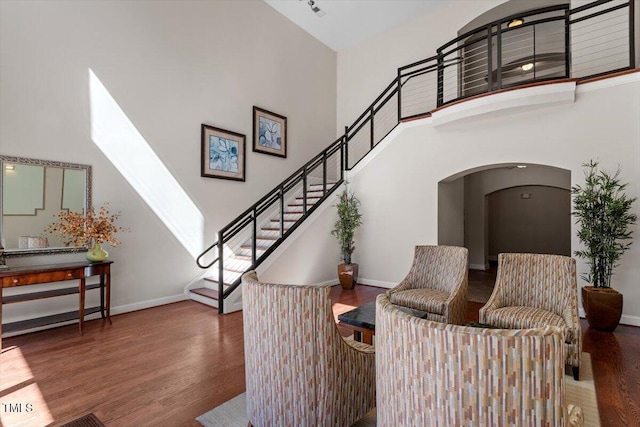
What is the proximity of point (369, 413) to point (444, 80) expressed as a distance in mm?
6511

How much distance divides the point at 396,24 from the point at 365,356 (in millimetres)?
7514

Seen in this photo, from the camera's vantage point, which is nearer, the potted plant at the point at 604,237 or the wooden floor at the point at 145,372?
the wooden floor at the point at 145,372

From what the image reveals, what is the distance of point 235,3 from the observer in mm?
5797

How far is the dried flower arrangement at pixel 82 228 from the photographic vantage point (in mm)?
3768

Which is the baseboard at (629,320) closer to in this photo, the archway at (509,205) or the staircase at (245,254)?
the archway at (509,205)

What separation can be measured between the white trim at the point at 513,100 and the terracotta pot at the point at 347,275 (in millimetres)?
2901

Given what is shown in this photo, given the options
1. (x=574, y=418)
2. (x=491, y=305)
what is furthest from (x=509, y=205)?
(x=574, y=418)

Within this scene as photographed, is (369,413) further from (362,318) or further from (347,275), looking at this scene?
(347,275)

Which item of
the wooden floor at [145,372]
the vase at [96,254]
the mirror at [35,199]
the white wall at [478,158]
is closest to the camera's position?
the wooden floor at [145,372]

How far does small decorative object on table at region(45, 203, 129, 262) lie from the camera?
3.77 m

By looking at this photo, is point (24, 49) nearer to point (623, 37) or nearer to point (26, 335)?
point (26, 335)

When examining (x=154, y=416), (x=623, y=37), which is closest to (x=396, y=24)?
(x=623, y=37)

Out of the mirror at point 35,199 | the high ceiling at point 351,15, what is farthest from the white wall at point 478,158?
the mirror at point 35,199

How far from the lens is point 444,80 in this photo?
6688 mm
